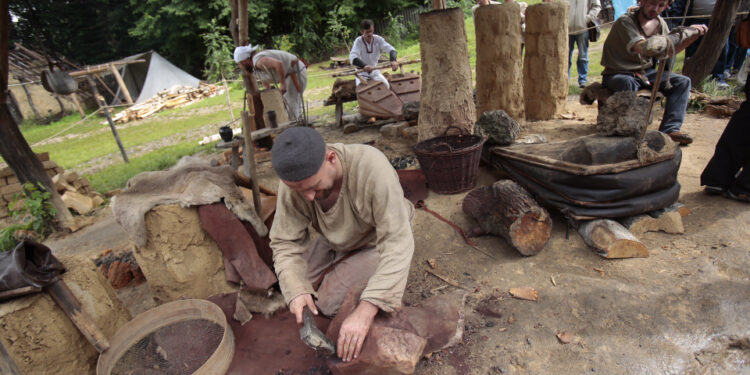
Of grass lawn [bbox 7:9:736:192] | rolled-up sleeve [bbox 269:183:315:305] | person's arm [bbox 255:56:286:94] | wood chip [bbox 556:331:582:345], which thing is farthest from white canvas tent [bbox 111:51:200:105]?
wood chip [bbox 556:331:582:345]

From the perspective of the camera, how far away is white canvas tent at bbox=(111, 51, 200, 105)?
1605 cm

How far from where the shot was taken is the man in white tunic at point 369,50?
284 inches

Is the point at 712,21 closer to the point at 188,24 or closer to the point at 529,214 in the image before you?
the point at 529,214

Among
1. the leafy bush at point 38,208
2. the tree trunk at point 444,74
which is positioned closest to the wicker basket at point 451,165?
the tree trunk at point 444,74

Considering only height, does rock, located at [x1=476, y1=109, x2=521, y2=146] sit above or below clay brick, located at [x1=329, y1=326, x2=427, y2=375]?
above

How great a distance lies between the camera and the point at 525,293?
251 centimetres


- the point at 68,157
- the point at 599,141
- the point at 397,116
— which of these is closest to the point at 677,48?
the point at 599,141

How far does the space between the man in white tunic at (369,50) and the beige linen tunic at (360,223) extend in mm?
5381

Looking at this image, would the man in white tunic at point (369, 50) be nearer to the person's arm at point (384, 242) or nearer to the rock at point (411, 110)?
the rock at point (411, 110)

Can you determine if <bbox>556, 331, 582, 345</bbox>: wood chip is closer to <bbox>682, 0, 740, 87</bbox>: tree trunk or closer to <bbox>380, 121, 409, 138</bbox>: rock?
<bbox>380, 121, 409, 138</bbox>: rock

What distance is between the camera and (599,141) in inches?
119

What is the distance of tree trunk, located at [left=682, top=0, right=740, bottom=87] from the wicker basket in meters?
4.16

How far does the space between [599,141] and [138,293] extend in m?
4.13

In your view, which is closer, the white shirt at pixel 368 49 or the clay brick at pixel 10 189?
the clay brick at pixel 10 189
